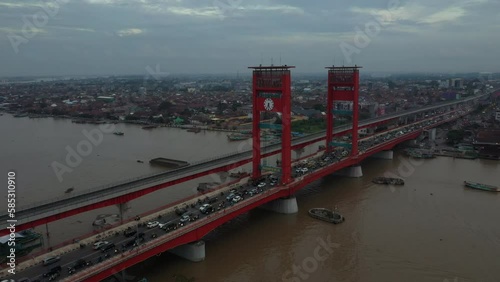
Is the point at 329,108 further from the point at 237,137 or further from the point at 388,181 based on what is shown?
the point at 237,137

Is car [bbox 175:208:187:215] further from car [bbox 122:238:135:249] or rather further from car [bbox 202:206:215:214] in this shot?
car [bbox 122:238:135:249]

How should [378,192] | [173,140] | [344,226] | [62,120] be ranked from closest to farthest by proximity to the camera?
[344,226], [378,192], [173,140], [62,120]

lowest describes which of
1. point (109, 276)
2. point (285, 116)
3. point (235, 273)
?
point (235, 273)

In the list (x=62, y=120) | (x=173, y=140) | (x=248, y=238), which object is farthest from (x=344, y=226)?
(x=62, y=120)

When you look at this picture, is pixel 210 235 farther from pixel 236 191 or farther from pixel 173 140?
pixel 173 140

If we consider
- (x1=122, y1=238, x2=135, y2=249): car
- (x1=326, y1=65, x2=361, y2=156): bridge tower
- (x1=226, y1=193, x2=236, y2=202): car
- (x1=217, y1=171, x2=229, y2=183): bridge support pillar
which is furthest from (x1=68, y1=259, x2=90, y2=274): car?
(x1=326, y1=65, x2=361, y2=156): bridge tower

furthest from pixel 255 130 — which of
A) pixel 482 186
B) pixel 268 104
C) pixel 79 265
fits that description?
pixel 482 186
